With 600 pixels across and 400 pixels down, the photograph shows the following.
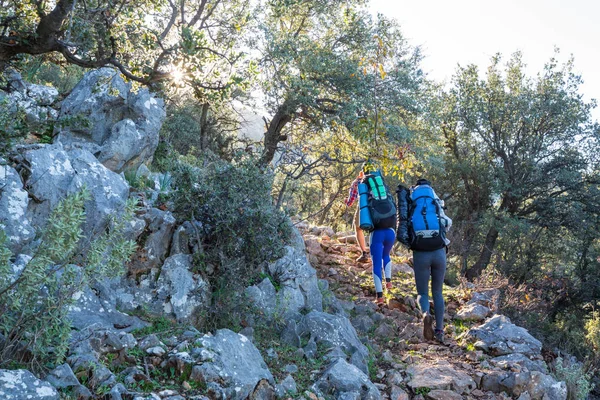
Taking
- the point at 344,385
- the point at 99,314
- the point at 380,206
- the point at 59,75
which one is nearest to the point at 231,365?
the point at 344,385

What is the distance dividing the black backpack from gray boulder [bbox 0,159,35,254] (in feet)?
15.3

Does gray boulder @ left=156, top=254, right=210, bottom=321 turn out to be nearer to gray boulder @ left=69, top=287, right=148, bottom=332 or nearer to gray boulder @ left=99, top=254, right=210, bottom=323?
gray boulder @ left=99, top=254, right=210, bottom=323

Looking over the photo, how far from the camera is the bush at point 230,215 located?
18.1 feet

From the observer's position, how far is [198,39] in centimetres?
607

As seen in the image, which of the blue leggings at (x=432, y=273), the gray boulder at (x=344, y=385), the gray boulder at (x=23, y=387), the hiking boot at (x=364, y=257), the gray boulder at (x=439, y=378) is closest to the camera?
the gray boulder at (x=23, y=387)

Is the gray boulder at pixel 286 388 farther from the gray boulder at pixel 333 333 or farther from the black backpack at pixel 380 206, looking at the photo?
the black backpack at pixel 380 206

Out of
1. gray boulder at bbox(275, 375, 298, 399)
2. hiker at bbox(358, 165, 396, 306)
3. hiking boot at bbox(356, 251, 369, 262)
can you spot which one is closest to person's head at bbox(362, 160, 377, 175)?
hiker at bbox(358, 165, 396, 306)

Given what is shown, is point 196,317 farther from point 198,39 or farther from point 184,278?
point 198,39

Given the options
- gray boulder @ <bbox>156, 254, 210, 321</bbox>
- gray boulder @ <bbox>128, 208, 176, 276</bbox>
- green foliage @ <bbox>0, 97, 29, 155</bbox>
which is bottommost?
gray boulder @ <bbox>156, 254, 210, 321</bbox>

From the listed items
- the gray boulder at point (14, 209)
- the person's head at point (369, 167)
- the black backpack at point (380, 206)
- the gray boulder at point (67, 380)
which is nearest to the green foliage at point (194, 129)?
the person's head at point (369, 167)

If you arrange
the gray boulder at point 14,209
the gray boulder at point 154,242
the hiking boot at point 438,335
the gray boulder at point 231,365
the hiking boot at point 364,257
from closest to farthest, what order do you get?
1. the gray boulder at point 231,365
2. the gray boulder at point 14,209
3. the gray boulder at point 154,242
4. the hiking boot at point 438,335
5. the hiking boot at point 364,257

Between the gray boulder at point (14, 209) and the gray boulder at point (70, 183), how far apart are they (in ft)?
0.89

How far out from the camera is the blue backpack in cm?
668

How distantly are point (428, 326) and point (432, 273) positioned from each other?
2.39 feet
